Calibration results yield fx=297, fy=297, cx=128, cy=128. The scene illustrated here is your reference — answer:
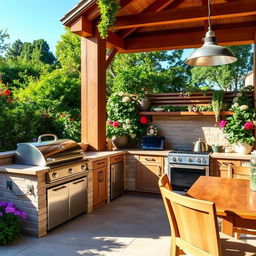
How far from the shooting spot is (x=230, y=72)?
14695mm

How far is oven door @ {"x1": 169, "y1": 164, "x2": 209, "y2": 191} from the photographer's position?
492 cm

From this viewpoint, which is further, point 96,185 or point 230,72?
point 230,72

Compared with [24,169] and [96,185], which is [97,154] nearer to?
[96,185]

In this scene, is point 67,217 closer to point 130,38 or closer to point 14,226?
point 14,226

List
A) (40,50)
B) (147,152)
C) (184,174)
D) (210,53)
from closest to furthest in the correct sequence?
1. (210,53)
2. (184,174)
3. (147,152)
4. (40,50)

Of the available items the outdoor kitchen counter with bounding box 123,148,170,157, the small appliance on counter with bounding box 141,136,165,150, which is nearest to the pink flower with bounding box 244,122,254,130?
Answer: the outdoor kitchen counter with bounding box 123,148,170,157

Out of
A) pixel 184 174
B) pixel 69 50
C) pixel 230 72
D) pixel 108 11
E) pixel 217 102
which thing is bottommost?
pixel 184 174

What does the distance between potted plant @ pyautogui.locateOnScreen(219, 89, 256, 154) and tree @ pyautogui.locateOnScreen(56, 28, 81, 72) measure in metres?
9.07

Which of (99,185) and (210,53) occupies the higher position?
(210,53)

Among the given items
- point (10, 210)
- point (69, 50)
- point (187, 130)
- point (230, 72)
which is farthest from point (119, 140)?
point (230, 72)

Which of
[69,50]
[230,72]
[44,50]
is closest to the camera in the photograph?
[69,50]

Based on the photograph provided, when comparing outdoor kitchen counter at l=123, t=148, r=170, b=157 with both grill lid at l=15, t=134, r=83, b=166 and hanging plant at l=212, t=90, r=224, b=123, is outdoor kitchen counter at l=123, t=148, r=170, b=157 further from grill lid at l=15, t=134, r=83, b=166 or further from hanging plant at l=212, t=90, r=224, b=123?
grill lid at l=15, t=134, r=83, b=166

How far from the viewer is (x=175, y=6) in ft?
20.4

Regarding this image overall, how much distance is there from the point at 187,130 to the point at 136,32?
2.45 m
